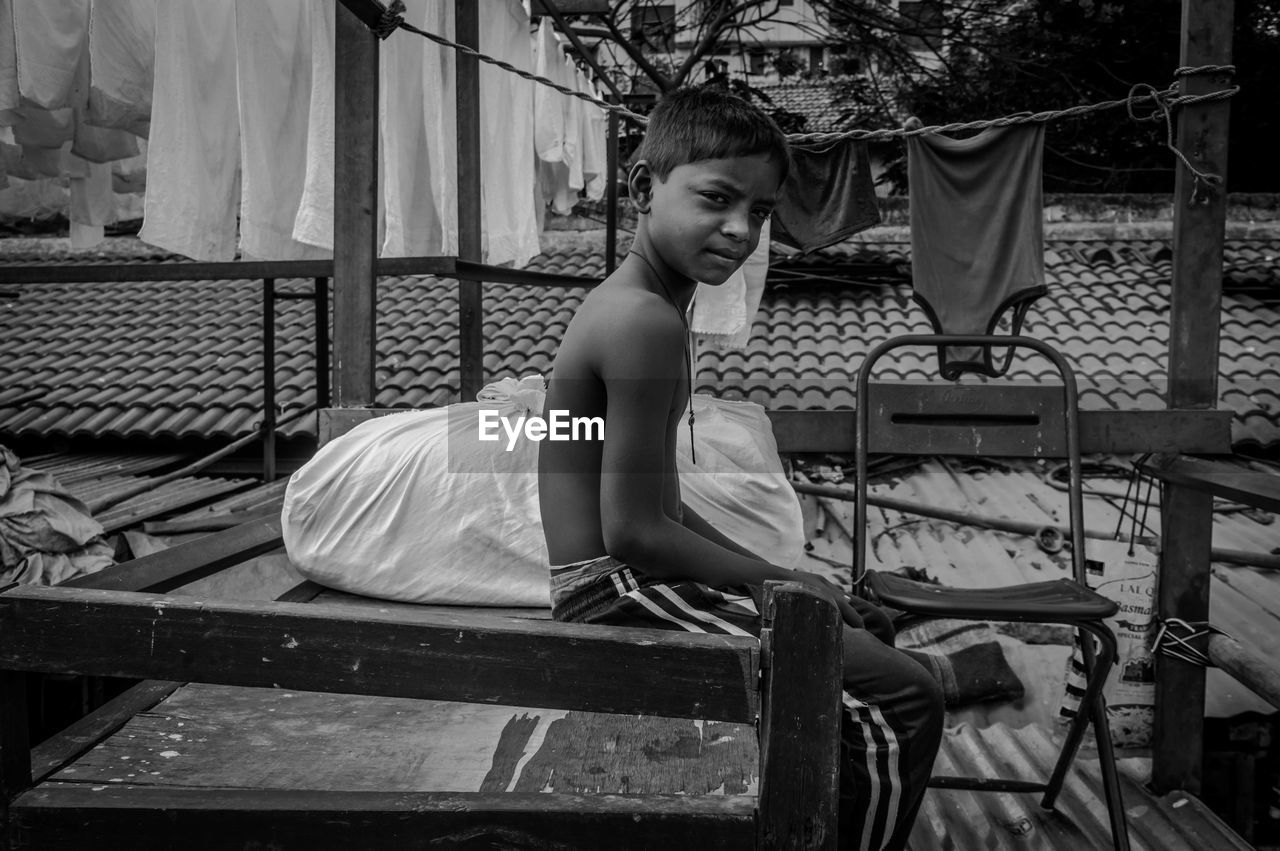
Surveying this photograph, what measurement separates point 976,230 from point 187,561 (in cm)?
285

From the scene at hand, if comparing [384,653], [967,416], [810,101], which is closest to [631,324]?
[384,653]

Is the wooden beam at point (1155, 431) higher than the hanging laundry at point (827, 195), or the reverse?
the hanging laundry at point (827, 195)

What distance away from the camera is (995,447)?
312 cm

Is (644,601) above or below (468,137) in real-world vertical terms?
below

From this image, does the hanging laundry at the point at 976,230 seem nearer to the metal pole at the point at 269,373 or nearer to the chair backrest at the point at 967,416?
the chair backrest at the point at 967,416

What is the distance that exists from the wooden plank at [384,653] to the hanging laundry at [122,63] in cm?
284

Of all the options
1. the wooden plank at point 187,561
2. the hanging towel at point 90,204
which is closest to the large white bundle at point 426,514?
the wooden plank at point 187,561

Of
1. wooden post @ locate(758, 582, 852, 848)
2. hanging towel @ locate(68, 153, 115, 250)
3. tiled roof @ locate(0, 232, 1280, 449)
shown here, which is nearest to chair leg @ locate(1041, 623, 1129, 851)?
wooden post @ locate(758, 582, 852, 848)

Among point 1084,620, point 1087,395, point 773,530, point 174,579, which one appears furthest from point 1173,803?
point 1087,395

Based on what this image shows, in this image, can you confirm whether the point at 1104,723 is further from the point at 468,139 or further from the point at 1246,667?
the point at 468,139

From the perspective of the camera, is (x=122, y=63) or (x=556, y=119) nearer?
(x=122, y=63)

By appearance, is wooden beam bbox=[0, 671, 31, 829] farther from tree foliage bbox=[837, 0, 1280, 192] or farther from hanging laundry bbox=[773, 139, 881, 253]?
tree foliage bbox=[837, 0, 1280, 192]

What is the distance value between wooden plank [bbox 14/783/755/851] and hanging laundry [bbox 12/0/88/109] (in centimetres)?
279

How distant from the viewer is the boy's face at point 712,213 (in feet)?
5.64
